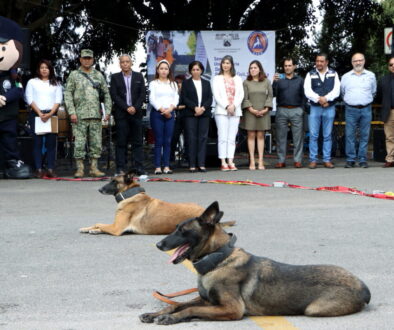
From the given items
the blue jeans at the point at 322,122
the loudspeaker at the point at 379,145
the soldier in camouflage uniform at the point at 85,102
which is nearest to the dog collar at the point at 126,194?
the soldier in camouflage uniform at the point at 85,102

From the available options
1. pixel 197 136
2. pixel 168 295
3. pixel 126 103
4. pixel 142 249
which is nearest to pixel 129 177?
pixel 142 249

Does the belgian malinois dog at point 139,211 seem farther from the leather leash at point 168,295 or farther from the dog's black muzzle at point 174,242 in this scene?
the dog's black muzzle at point 174,242

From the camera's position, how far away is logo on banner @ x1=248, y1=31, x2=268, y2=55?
20.3 m

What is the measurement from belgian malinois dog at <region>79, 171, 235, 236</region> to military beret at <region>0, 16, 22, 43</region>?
826 centimetres

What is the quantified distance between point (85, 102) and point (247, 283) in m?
10.3

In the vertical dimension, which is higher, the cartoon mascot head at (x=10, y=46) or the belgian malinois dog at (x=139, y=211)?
the cartoon mascot head at (x=10, y=46)

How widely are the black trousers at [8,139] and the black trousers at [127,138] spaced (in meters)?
1.89

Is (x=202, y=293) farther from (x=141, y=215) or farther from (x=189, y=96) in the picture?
(x=189, y=96)

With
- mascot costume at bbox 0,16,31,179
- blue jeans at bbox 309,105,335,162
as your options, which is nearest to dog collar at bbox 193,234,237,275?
mascot costume at bbox 0,16,31,179

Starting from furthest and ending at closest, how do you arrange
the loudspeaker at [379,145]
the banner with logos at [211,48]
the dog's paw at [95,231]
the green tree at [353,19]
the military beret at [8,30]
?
the green tree at [353,19], the banner with logos at [211,48], the loudspeaker at [379,145], the military beret at [8,30], the dog's paw at [95,231]

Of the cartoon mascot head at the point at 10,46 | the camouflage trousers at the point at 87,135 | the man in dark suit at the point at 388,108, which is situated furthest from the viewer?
the man in dark suit at the point at 388,108

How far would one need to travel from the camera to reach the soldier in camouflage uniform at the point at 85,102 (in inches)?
594

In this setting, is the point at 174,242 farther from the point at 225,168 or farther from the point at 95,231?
the point at 225,168

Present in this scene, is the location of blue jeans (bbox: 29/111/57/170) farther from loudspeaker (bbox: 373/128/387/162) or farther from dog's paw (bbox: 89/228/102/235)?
loudspeaker (bbox: 373/128/387/162)
